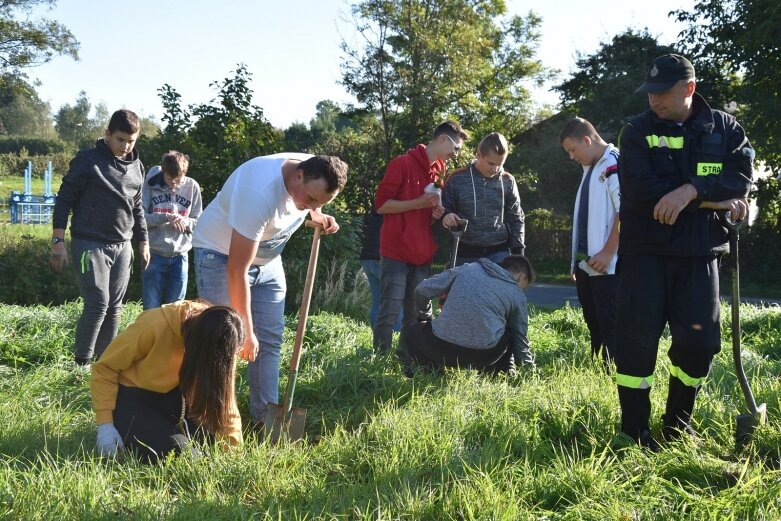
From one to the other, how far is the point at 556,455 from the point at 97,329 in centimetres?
351

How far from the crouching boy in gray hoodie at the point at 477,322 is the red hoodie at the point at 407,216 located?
63cm

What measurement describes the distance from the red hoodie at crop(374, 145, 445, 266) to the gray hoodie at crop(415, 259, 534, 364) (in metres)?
0.66

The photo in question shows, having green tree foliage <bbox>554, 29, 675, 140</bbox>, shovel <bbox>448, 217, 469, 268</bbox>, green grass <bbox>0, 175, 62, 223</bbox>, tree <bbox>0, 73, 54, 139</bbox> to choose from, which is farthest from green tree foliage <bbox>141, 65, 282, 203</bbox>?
tree <bbox>0, 73, 54, 139</bbox>

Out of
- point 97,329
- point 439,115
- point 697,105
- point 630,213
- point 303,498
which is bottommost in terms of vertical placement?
point 303,498

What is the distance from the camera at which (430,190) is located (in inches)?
239

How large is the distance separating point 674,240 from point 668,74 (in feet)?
2.53

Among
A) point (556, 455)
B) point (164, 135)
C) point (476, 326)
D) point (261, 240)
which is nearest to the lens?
point (556, 455)

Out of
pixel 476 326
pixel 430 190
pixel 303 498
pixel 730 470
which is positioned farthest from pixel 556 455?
pixel 430 190

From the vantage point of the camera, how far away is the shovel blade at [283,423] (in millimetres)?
Result: 4203

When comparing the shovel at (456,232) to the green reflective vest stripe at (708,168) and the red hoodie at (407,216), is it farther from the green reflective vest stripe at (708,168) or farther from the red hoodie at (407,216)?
the green reflective vest stripe at (708,168)

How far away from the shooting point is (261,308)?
14.9ft

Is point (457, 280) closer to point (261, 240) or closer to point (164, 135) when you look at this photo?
point (261, 240)

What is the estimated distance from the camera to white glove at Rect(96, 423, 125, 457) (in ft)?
12.2

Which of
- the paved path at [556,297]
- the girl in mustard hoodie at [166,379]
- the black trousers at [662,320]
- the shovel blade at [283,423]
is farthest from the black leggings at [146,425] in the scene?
the paved path at [556,297]
